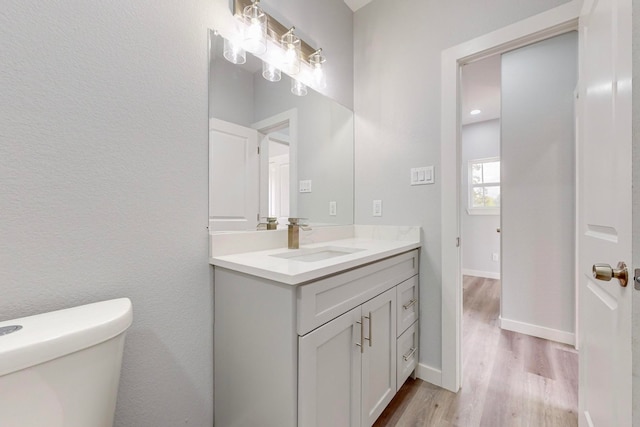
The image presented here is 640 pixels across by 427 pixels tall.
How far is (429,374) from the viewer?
5.33 ft

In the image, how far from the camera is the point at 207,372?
1143 mm

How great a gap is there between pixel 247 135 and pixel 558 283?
8.50 ft

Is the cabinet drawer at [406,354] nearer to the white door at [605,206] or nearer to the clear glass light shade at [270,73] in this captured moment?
the white door at [605,206]

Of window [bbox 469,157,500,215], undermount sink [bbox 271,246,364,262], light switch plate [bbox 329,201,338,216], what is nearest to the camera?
undermount sink [bbox 271,246,364,262]

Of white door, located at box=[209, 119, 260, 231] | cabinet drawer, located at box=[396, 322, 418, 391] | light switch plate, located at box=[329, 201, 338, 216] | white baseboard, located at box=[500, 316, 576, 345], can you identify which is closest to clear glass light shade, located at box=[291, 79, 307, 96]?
white door, located at box=[209, 119, 260, 231]

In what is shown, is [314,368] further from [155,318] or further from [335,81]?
[335,81]

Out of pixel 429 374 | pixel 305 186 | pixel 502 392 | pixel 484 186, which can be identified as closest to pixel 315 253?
pixel 305 186

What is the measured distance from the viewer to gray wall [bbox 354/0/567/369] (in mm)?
1594

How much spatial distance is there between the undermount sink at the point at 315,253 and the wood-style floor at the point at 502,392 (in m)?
0.84

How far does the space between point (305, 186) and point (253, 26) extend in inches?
33.8

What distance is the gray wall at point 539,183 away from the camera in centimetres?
212

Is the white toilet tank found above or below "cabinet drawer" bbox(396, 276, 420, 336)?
above

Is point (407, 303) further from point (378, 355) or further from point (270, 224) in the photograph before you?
point (270, 224)

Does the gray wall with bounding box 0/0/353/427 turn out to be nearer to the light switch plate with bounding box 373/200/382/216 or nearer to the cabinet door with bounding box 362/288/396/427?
the cabinet door with bounding box 362/288/396/427
